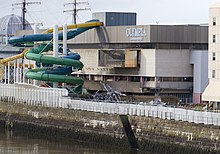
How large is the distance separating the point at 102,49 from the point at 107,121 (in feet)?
60.4

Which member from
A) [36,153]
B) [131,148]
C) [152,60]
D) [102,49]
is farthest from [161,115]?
[102,49]

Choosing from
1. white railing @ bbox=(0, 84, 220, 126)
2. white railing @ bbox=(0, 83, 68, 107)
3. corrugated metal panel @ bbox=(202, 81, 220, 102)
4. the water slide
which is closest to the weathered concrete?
white railing @ bbox=(0, 84, 220, 126)

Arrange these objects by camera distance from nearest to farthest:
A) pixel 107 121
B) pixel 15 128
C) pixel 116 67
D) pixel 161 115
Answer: pixel 161 115 → pixel 107 121 → pixel 15 128 → pixel 116 67

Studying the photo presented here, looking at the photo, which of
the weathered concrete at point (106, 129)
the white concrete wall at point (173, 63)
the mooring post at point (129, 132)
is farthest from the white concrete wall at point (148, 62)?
the mooring post at point (129, 132)

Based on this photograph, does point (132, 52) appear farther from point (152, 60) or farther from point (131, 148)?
point (131, 148)

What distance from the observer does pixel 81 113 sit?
64625 millimetres

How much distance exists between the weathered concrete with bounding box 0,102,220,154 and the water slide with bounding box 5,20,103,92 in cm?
345

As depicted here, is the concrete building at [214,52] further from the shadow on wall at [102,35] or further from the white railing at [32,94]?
the shadow on wall at [102,35]

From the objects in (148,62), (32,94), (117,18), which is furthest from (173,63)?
(32,94)

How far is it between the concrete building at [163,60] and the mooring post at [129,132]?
48.2ft

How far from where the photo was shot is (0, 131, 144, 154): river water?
2266 inches

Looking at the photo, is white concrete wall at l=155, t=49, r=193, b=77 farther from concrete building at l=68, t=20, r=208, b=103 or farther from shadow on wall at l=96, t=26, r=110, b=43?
shadow on wall at l=96, t=26, r=110, b=43

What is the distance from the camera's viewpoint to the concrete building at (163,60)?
241ft

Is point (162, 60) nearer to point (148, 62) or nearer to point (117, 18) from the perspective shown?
point (148, 62)
